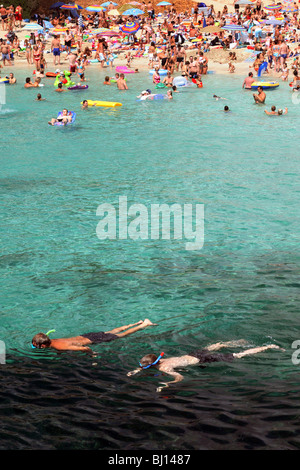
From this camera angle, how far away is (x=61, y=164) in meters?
19.9

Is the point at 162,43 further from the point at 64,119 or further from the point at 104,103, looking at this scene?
the point at 64,119

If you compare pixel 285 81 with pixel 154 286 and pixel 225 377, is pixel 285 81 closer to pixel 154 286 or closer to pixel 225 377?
pixel 154 286

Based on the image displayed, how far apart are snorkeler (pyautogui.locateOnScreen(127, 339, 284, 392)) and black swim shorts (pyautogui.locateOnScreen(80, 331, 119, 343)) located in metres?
1.24

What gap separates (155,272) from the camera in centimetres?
1162

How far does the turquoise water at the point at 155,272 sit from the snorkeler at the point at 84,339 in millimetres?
169

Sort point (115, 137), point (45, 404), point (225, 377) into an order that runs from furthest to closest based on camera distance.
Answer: point (115, 137), point (225, 377), point (45, 404)

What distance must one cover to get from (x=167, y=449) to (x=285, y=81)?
30299mm

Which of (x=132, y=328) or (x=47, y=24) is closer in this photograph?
(x=132, y=328)

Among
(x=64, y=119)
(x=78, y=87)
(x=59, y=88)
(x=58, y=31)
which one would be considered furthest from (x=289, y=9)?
(x=64, y=119)

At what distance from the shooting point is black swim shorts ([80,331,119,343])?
29.2ft

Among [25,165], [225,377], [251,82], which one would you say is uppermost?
[251,82]

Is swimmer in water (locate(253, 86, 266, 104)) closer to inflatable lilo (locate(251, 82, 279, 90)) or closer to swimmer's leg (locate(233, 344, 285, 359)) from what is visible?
inflatable lilo (locate(251, 82, 279, 90))

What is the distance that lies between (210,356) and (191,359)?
29cm

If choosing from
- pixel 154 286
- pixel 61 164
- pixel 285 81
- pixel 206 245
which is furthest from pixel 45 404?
pixel 285 81
